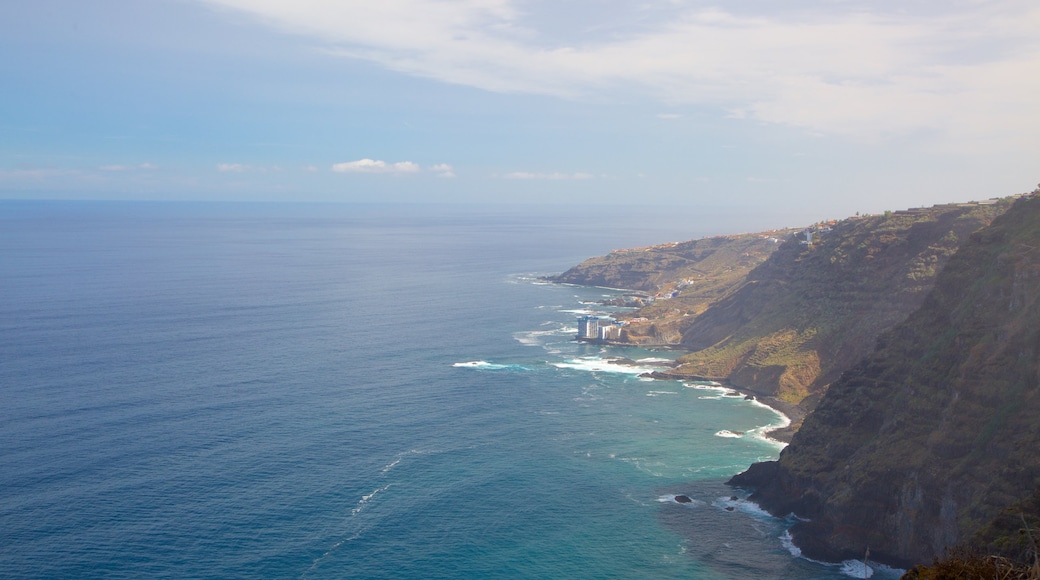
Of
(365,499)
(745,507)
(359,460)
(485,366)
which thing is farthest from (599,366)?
(365,499)

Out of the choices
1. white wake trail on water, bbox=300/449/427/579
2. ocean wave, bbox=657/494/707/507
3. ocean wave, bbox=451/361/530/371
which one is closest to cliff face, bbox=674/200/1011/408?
ocean wave, bbox=451/361/530/371

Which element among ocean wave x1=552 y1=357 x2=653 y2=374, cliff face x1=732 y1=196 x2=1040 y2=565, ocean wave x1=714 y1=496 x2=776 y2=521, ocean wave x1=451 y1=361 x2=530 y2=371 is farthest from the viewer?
ocean wave x1=552 y1=357 x2=653 y2=374

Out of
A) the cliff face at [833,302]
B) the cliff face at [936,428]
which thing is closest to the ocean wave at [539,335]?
the cliff face at [833,302]

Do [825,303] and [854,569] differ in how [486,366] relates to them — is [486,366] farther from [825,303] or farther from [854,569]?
[854,569]

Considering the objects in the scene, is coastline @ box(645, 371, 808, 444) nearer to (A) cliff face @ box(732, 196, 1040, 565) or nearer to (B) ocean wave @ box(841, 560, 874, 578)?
(A) cliff face @ box(732, 196, 1040, 565)

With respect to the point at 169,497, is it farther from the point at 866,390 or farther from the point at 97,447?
the point at 866,390

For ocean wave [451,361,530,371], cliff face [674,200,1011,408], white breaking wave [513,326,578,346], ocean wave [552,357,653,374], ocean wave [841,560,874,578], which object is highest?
cliff face [674,200,1011,408]

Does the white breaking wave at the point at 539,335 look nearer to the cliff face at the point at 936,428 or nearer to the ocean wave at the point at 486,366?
the ocean wave at the point at 486,366

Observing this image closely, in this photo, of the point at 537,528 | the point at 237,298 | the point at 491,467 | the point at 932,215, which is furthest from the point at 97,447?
the point at 932,215
